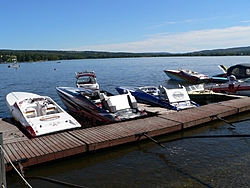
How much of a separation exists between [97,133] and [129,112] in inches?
102

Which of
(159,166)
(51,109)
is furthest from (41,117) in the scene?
(159,166)

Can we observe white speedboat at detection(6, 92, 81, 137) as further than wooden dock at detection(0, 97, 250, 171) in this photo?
Yes

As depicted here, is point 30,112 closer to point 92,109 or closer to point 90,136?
point 92,109

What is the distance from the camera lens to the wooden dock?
24.5 ft

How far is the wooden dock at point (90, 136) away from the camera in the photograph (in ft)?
24.5

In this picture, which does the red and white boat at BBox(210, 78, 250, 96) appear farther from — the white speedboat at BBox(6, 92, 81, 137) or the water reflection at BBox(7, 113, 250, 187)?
the white speedboat at BBox(6, 92, 81, 137)

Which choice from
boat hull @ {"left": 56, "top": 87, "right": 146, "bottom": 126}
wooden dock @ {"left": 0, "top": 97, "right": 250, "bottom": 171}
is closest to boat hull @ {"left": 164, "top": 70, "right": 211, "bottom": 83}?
wooden dock @ {"left": 0, "top": 97, "right": 250, "bottom": 171}

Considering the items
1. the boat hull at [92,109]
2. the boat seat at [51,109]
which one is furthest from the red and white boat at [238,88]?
the boat seat at [51,109]

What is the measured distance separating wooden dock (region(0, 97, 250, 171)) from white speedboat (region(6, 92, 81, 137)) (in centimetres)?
35

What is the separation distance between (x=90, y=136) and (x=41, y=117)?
2365mm

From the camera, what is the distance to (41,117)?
9.95 metres

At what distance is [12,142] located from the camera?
27.6ft

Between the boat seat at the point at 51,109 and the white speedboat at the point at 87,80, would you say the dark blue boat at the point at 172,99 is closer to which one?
the boat seat at the point at 51,109

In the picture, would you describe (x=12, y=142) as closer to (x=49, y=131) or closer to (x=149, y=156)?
(x=49, y=131)
